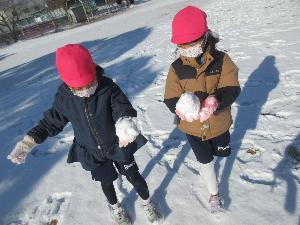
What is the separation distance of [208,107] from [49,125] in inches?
47.6

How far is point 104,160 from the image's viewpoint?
9.01 feet

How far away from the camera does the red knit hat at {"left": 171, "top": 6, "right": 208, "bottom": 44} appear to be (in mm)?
2365

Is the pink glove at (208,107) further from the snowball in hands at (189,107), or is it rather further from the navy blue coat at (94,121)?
the navy blue coat at (94,121)

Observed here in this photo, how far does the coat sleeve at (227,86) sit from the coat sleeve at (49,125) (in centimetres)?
117

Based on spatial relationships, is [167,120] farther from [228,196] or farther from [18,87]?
[18,87]

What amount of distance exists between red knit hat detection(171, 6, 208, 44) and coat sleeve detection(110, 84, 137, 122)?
0.54 meters

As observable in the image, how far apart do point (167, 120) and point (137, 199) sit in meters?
1.64

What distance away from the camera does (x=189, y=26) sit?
2.36 m

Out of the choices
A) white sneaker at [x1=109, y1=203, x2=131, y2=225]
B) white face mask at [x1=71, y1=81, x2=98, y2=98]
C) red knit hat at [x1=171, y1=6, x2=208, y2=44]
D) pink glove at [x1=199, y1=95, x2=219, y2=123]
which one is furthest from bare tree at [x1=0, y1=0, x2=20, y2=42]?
pink glove at [x1=199, y1=95, x2=219, y2=123]

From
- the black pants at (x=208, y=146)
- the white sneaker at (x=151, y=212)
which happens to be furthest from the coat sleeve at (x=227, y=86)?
the white sneaker at (x=151, y=212)

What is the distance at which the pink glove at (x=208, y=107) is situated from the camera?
7.64 ft

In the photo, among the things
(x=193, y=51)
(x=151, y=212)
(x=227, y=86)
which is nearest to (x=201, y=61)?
(x=193, y=51)

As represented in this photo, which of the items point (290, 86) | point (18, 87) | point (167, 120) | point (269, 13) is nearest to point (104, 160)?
point (167, 120)

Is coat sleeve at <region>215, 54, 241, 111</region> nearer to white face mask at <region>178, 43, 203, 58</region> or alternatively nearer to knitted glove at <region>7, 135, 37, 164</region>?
white face mask at <region>178, 43, 203, 58</region>
